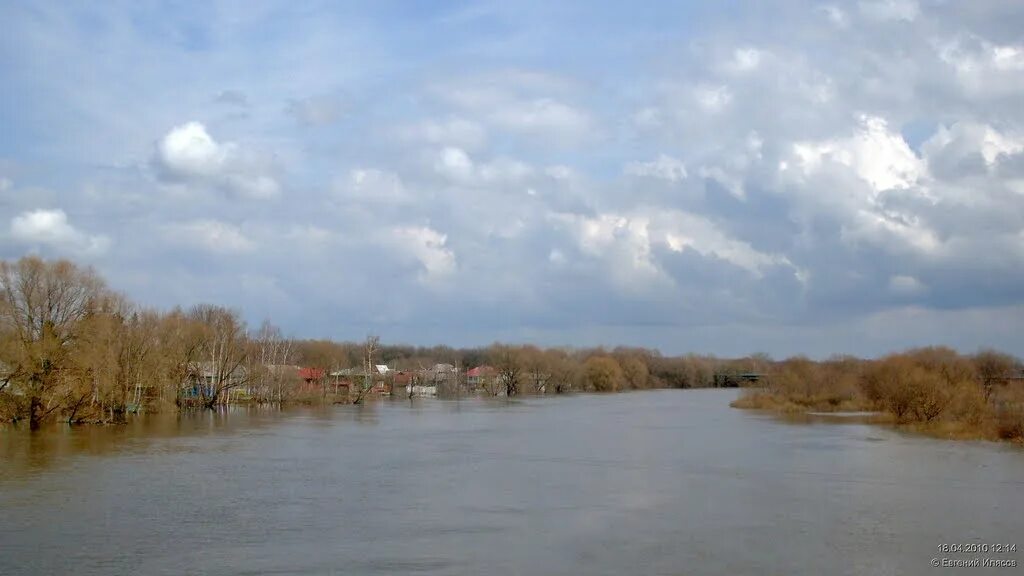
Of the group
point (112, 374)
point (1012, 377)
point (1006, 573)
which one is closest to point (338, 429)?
point (112, 374)

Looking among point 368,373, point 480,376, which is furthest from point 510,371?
point 368,373

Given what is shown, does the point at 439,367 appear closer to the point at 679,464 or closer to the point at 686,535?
the point at 679,464

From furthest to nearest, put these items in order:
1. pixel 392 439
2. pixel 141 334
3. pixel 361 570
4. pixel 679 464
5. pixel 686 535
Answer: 1. pixel 141 334
2. pixel 392 439
3. pixel 679 464
4. pixel 686 535
5. pixel 361 570

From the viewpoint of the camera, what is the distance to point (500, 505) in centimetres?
1934

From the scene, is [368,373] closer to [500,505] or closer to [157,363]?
[157,363]

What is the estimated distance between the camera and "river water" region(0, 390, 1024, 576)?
1422 centimetres

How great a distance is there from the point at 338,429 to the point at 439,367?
2766 inches

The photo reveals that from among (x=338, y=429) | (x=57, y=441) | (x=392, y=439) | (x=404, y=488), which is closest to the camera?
(x=404, y=488)

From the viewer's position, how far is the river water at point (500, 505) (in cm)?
1422

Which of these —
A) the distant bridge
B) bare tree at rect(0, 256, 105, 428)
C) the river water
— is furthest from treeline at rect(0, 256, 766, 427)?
the distant bridge

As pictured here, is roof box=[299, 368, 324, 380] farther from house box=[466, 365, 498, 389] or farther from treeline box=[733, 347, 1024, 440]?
treeline box=[733, 347, 1024, 440]

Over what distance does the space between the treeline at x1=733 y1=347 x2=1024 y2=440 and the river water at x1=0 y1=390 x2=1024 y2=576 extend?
4.75 meters

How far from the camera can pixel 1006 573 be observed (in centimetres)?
1357

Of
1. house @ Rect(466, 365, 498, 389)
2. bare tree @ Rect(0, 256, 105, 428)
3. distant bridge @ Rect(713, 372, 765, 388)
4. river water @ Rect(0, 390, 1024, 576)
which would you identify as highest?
bare tree @ Rect(0, 256, 105, 428)
